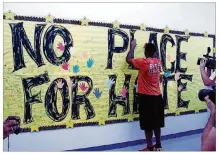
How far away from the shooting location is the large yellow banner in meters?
2.51

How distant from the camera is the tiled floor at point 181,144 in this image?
309 centimetres

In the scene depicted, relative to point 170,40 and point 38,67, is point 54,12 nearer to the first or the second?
point 38,67

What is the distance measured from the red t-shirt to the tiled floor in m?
0.69

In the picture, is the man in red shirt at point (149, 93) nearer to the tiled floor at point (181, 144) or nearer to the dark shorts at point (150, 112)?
the dark shorts at point (150, 112)

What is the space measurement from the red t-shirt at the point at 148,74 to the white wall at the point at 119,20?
506 mm

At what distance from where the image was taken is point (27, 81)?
256 cm

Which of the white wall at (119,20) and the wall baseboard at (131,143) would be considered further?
the wall baseboard at (131,143)

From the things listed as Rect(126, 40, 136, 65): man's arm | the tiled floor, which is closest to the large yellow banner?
Rect(126, 40, 136, 65): man's arm

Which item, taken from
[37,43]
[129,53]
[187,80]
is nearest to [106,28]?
[129,53]

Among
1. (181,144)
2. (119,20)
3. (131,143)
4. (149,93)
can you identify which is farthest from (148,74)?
(181,144)

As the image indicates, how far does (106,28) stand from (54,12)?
590 mm

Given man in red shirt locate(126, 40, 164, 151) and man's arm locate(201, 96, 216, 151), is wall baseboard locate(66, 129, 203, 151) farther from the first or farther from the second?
man's arm locate(201, 96, 216, 151)

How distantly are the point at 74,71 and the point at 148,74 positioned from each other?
0.79 m

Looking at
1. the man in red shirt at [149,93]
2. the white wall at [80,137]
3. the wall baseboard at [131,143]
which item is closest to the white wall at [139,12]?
the man in red shirt at [149,93]
